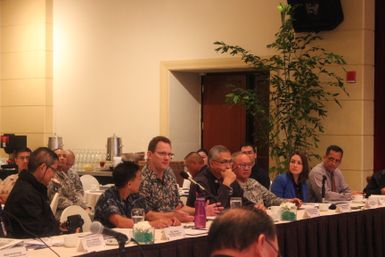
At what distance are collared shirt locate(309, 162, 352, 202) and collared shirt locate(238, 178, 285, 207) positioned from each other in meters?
0.82

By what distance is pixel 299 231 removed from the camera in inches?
201

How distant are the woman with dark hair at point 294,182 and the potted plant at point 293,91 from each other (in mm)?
1696

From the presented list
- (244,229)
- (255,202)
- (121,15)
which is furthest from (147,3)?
(244,229)

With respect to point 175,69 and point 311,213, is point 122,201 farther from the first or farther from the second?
point 175,69

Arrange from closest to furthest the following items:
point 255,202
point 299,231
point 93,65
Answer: point 299,231 → point 255,202 → point 93,65

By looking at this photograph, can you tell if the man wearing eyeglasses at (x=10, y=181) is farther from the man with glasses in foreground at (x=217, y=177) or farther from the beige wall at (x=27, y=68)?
the beige wall at (x=27, y=68)

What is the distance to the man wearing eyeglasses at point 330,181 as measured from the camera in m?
6.71

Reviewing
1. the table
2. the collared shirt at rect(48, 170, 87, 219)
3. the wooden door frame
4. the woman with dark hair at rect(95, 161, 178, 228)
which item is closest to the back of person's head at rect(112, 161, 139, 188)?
the woman with dark hair at rect(95, 161, 178, 228)

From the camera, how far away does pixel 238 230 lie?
6.34 feet

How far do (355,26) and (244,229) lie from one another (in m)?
6.83

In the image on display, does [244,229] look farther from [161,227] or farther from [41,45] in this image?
[41,45]

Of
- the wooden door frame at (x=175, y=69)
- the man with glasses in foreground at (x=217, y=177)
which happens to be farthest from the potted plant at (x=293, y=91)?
the man with glasses in foreground at (x=217, y=177)

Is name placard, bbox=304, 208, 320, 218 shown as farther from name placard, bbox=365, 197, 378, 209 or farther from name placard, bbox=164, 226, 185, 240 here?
name placard, bbox=164, 226, 185, 240

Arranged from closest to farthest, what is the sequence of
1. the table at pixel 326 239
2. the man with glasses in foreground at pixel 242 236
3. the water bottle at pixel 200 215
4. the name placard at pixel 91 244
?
1. the man with glasses in foreground at pixel 242 236
2. the name placard at pixel 91 244
3. the table at pixel 326 239
4. the water bottle at pixel 200 215
